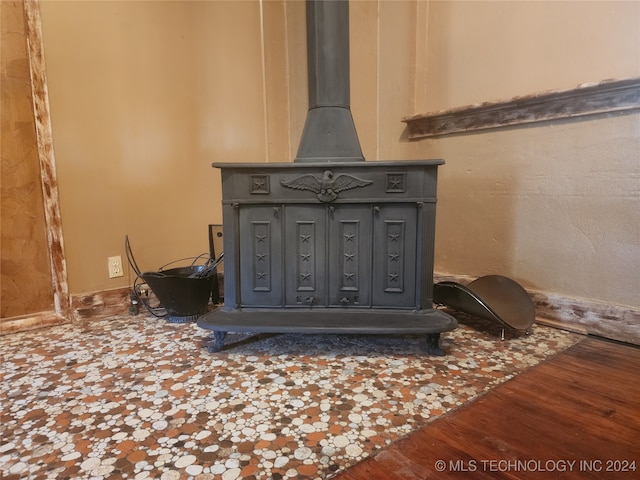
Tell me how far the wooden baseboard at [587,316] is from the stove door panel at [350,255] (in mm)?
858

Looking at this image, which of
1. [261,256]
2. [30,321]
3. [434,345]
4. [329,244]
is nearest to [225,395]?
[261,256]

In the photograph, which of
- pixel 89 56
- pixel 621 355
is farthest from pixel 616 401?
pixel 89 56

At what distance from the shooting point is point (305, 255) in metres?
1.69

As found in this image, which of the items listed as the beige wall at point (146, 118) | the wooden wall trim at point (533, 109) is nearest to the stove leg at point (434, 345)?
the wooden wall trim at point (533, 109)

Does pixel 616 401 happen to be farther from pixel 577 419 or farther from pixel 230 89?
pixel 230 89

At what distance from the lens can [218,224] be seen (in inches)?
91.4

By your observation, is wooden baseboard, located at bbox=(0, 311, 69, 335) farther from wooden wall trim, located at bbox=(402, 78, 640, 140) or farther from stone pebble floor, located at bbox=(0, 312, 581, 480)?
wooden wall trim, located at bbox=(402, 78, 640, 140)

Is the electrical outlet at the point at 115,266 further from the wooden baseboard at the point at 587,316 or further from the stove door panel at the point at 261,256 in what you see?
the wooden baseboard at the point at 587,316

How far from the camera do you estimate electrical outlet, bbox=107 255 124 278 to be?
81.4 inches

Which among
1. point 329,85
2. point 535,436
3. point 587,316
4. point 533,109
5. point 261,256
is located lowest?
point 535,436

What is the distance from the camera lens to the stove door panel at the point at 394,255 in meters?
1.62

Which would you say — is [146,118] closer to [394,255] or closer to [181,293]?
[181,293]

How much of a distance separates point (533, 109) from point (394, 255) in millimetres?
942

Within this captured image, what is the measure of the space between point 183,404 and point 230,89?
176 cm
